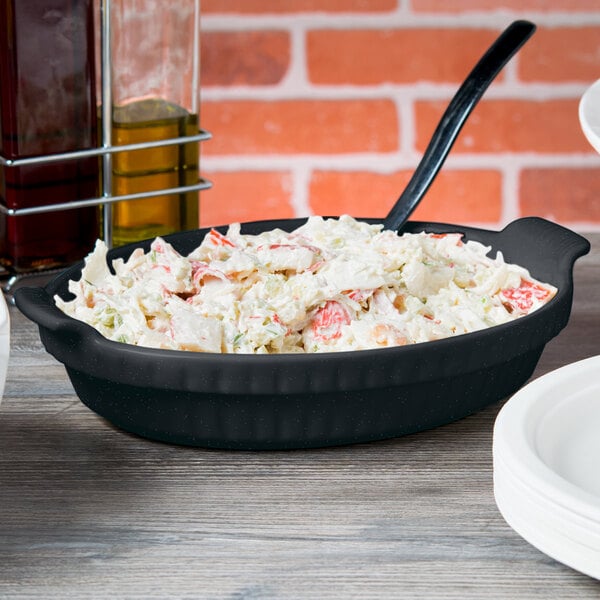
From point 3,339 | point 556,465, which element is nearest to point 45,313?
point 3,339

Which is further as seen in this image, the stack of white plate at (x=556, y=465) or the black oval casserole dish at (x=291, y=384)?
the black oval casserole dish at (x=291, y=384)

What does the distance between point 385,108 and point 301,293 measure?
1.06 m

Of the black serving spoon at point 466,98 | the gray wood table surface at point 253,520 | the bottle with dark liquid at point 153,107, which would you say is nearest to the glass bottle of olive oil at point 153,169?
the bottle with dark liquid at point 153,107

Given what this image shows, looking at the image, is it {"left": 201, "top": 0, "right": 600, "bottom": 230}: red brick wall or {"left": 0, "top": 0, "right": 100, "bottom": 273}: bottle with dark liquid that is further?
{"left": 201, "top": 0, "right": 600, "bottom": 230}: red brick wall

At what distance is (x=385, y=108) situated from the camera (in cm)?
176

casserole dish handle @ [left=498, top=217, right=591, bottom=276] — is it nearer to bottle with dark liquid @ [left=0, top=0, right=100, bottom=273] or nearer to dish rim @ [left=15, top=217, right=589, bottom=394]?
dish rim @ [left=15, top=217, right=589, bottom=394]

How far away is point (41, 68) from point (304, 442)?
488 millimetres

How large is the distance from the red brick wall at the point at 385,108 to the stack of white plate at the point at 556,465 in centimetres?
114

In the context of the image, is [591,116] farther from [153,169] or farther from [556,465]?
[153,169]

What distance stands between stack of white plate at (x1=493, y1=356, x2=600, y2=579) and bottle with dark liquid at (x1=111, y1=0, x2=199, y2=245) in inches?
22.0

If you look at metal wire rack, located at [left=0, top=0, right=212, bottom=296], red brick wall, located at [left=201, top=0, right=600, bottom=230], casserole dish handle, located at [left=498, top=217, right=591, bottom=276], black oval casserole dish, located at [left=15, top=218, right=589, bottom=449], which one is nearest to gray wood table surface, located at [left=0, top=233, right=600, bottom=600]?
black oval casserole dish, located at [left=15, top=218, right=589, bottom=449]

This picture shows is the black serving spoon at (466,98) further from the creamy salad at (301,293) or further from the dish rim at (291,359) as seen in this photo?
the dish rim at (291,359)

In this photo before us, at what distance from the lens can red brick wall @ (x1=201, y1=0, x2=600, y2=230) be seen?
1.72 meters

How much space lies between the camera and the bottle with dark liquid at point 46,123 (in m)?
1.02
